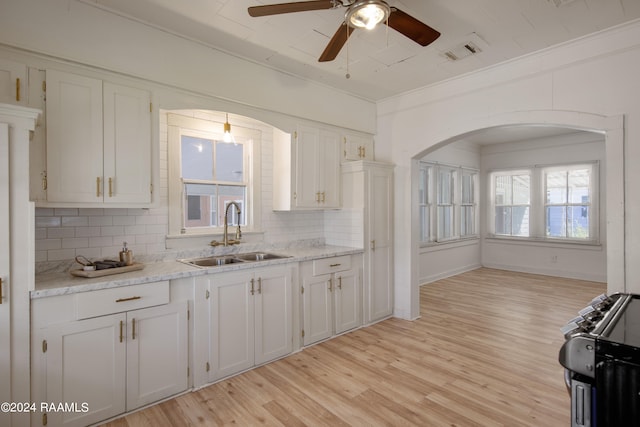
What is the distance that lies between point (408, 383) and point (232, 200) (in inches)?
101

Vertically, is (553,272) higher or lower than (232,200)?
lower

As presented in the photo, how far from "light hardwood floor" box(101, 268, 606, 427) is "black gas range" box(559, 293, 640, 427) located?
1.14 metres

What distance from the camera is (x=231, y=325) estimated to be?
2.82 m

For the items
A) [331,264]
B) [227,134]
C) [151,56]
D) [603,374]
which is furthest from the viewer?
[331,264]

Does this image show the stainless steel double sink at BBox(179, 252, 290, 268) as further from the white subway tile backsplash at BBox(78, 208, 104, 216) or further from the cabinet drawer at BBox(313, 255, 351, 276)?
the white subway tile backsplash at BBox(78, 208, 104, 216)

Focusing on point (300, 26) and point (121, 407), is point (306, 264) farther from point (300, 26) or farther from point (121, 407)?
point (300, 26)

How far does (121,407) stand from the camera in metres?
2.26

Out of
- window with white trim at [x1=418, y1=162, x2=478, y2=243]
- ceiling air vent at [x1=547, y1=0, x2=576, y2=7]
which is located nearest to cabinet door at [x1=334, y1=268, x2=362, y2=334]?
window with white trim at [x1=418, y1=162, x2=478, y2=243]

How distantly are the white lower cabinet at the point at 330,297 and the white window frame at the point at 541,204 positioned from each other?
17.6 feet

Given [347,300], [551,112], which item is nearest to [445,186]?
[551,112]

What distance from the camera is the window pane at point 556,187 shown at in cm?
680

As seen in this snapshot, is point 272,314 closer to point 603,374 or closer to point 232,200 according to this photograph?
point 232,200

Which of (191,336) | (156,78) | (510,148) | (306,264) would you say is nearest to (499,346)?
(306,264)

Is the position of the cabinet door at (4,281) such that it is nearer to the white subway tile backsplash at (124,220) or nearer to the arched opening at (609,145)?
the white subway tile backsplash at (124,220)
